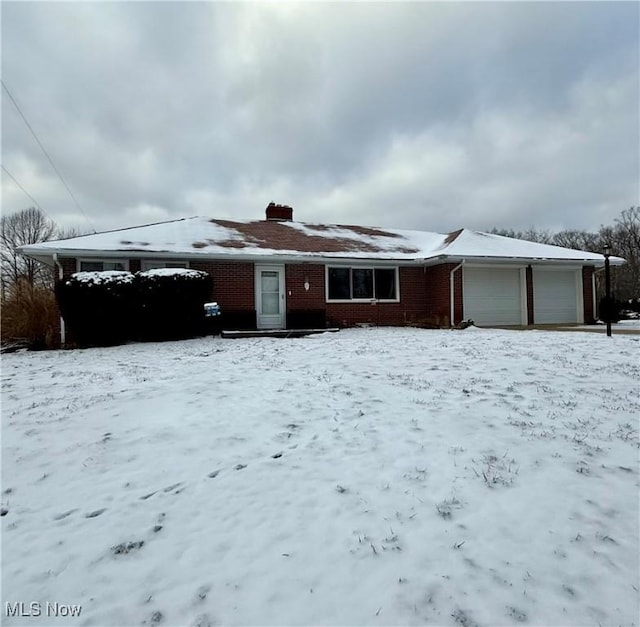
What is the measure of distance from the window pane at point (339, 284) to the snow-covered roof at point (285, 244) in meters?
0.70

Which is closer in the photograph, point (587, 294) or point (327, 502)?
point (327, 502)

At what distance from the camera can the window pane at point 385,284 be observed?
47.6 feet

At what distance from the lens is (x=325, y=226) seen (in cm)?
1819

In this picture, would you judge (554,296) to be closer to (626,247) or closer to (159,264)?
(159,264)

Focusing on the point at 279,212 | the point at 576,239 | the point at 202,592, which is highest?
the point at 576,239

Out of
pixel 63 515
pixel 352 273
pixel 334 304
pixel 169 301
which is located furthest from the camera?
pixel 352 273

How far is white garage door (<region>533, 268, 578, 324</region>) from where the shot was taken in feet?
49.1

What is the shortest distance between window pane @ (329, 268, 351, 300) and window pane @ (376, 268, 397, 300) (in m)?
1.23

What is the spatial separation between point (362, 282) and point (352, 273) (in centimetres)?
52

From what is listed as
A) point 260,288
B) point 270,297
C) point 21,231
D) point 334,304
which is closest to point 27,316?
point 260,288

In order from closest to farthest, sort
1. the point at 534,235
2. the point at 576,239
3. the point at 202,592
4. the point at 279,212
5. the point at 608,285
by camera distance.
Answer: the point at 202,592 < the point at 608,285 < the point at 279,212 < the point at 576,239 < the point at 534,235

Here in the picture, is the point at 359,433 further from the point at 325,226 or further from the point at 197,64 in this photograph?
the point at 325,226

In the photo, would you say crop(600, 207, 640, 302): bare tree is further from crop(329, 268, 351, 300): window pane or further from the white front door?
the white front door

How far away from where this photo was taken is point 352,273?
46.8 ft
